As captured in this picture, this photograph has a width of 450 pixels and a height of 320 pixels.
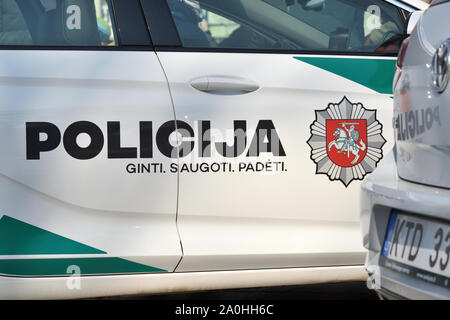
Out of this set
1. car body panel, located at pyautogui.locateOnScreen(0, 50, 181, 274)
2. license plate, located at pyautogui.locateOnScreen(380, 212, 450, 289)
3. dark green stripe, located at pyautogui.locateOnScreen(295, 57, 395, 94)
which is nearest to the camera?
license plate, located at pyautogui.locateOnScreen(380, 212, 450, 289)

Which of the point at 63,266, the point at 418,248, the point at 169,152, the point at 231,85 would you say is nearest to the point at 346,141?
the point at 231,85

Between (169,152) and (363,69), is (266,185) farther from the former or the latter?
(363,69)

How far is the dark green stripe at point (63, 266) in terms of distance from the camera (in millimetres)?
2996

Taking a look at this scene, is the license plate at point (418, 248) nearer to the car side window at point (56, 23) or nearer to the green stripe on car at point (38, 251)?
the green stripe on car at point (38, 251)

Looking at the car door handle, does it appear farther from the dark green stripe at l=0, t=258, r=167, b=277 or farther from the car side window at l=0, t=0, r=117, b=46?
the dark green stripe at l=0, t=258, r=167, b=277

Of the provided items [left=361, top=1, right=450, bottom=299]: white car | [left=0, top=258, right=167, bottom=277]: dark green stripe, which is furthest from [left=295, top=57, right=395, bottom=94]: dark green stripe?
[left=0, top=258, right=167, bottom=277]: dark green stripe

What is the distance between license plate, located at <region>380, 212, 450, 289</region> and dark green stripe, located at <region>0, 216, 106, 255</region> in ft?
3.71

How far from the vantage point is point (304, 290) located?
4.03 metres

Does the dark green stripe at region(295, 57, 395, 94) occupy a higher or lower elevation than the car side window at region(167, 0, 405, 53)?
lower

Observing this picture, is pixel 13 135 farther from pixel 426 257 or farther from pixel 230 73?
pixel 426 257

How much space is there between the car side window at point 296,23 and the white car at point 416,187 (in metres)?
0.60

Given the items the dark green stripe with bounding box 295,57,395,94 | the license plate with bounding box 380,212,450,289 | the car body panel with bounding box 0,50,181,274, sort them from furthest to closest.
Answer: the dark green stripe with bounding box 295,57,395,94 → the car body panel with bounding box 0,50,181,274 → the license plate with bounding box 380,212,450,289

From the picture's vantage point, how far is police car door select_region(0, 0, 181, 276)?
9.68ft
